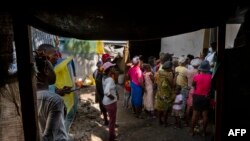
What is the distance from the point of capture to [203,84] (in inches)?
272

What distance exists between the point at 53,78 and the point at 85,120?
4.81 m

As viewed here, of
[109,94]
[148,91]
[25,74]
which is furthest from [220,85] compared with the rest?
[148,91]

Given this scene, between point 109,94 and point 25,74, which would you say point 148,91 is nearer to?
point 109,94

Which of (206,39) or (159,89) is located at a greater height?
(206,39)

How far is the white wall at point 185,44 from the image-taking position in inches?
440

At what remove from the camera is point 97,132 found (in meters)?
7.91

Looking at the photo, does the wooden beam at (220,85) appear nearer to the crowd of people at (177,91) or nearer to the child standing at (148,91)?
the crowd of people at (177,91)

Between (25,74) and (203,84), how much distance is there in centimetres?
481

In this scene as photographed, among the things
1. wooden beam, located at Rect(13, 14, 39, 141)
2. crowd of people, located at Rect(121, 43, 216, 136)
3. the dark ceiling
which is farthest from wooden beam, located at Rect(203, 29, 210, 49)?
wooden beam, located at Rect(13, 14, 39, 141)

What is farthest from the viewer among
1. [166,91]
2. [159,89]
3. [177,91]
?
[177,91]

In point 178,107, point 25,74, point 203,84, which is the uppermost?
point 25,74

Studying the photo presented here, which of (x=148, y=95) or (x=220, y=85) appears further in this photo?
(x=148, y=95)

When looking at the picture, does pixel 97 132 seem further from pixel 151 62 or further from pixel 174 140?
pixel 151 62

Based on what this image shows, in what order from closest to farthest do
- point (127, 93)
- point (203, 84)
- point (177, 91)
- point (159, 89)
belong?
point (203, 84), point (159, 89), point (177, 91), point (127, 93)
